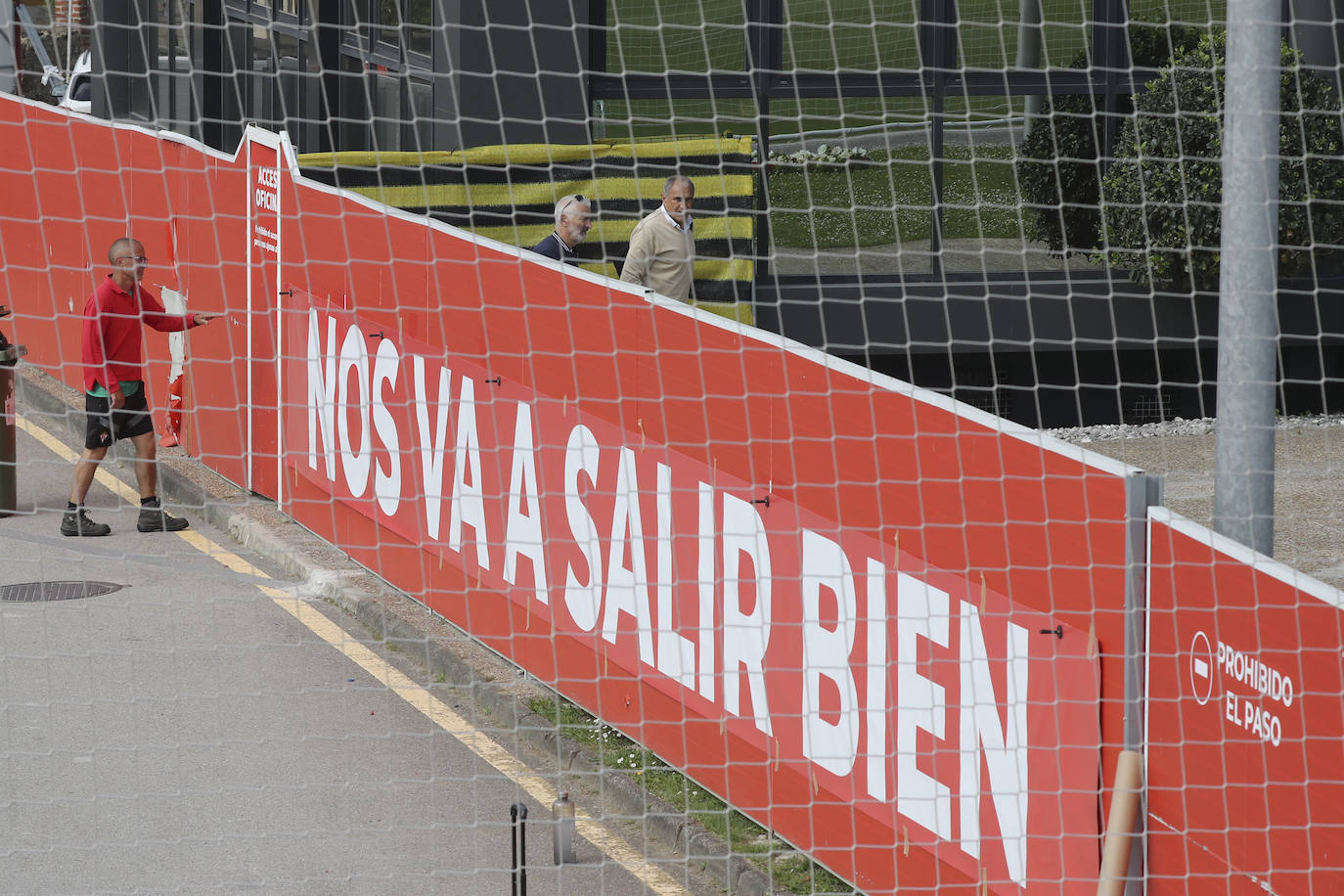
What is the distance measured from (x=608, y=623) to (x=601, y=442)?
2.27 feet

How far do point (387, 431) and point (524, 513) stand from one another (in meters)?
1.45

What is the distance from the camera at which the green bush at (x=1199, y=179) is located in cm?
1175

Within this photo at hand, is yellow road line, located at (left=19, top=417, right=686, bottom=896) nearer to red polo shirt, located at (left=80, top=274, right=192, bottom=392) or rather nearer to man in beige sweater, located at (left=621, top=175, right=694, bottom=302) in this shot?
red polo shirt, located at (left=80, top=274, right=192, bottom=392)

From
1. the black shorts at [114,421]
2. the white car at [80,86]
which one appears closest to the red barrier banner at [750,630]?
the black shorts at [114,421]

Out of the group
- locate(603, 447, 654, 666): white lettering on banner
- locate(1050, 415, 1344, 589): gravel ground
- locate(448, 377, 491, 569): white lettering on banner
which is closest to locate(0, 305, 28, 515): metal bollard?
locate(448, 377, 491, 569): white lettering on banner

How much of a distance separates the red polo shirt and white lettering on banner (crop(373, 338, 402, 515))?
1.78 metres

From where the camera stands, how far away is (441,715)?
7.50 metres

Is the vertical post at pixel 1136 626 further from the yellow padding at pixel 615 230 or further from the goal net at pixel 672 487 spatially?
the yellow padding at pixel 615 230

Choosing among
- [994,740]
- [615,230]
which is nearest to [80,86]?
[615,230]

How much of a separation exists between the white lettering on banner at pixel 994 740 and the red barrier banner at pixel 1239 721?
413mm

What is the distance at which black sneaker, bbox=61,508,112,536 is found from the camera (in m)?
9.98

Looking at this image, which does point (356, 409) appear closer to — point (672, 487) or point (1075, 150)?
point (672, 487)

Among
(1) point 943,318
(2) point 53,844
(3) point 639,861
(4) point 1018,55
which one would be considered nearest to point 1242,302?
(3) point 639,861

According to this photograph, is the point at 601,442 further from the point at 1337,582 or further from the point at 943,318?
the point at 943,318
